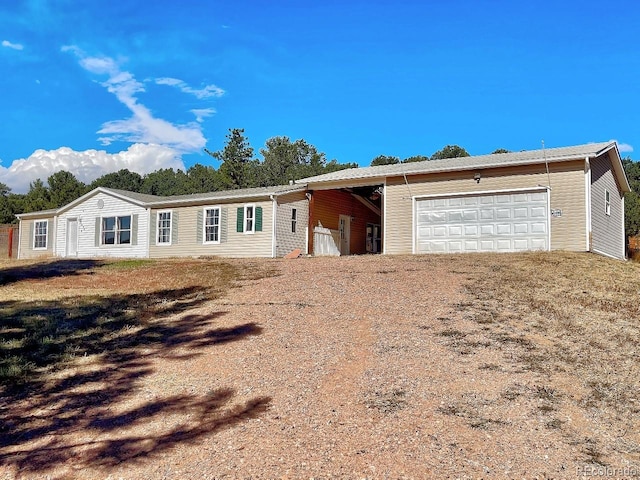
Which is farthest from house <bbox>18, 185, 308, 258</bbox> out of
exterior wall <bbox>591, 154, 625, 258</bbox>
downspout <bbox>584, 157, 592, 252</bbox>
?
exterior wall <bbox>591, 154, 625, 258</bbox>

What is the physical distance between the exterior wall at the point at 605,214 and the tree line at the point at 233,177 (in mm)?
17134

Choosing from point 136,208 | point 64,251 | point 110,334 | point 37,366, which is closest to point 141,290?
point 110,334

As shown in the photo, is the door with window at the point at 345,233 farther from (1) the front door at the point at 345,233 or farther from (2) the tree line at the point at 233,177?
(2) the tree line at the point at 233,177

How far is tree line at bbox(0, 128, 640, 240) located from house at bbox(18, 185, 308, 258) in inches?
840

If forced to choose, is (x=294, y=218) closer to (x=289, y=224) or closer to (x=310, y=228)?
(x=289, y=224)

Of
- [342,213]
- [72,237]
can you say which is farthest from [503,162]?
[72,237]

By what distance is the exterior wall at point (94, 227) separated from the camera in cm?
2408

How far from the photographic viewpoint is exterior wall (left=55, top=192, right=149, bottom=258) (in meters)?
24.1

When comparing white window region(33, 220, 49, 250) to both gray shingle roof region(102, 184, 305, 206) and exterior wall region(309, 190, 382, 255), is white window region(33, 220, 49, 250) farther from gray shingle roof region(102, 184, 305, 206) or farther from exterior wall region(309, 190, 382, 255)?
exterior wall region(309, 190, 382, 255)

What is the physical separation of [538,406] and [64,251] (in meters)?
25.8

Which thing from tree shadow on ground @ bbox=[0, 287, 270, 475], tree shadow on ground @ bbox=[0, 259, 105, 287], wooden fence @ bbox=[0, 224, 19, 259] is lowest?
tree shadow on ground @ bbox=[0, 287, 270, 475]

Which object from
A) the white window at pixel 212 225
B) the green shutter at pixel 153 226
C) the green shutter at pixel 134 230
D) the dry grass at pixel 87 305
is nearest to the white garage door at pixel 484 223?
the dry grass at pixel 87 305

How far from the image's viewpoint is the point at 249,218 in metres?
21.2

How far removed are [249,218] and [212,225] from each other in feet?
6.34
